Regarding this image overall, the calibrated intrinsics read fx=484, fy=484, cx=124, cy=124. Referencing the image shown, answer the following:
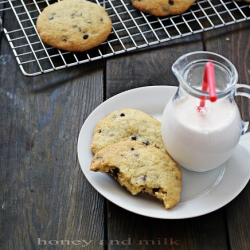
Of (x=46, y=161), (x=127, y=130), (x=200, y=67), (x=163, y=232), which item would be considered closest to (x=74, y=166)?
(x=46, y=161)

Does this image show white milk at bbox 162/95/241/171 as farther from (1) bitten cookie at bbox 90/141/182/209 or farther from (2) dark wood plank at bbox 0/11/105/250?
(2) dark wood plank at bbox 0/11/105/250

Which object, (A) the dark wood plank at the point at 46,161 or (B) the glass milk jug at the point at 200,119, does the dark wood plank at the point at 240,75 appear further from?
(A) the dark wood plank at the point at 46,161

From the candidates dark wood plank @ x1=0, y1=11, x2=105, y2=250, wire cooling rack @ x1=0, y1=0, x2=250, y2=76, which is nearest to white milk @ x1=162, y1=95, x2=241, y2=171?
dark wood plank @ x1=0, y1=11, x2=105, y2=250

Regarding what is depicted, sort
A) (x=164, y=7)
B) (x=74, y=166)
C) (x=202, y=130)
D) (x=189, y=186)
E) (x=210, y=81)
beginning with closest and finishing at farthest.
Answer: (x=210, y=81) < (x=202, y=130) < (x=189, y=186) < (x=74, y=166) < (x=164, y=7)

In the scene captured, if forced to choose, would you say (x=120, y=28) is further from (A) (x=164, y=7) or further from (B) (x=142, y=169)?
(B) (x=142, y=169)

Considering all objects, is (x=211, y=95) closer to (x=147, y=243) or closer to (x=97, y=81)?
(x=147, y=243)

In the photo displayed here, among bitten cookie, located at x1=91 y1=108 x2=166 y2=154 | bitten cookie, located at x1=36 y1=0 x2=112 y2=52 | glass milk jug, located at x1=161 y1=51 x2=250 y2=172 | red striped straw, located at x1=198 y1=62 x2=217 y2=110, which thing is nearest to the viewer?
red striped straw, located at x1=198 y1=62 x2=217 y2=110

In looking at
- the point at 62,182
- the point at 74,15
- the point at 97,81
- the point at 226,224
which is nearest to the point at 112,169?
the point at 62,182
